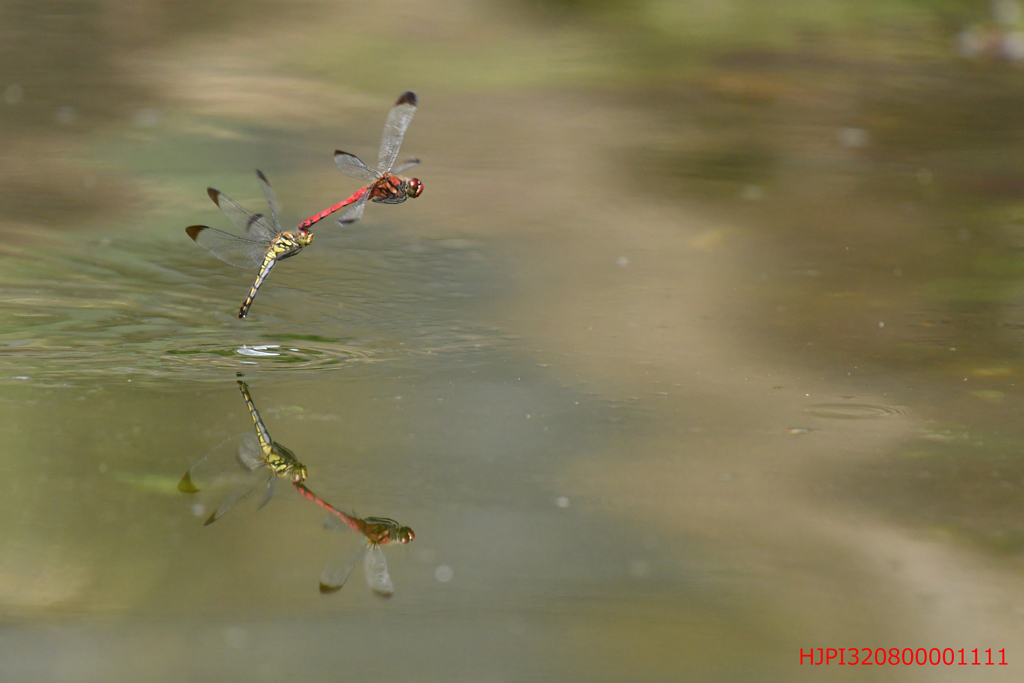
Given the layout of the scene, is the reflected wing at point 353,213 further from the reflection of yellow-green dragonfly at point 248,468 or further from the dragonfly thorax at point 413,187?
the reflection of yellow-green dragonfly at point 248,468

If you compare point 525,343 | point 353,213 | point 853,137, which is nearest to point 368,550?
point 353,213

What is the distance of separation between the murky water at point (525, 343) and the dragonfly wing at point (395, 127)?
0.50 metres

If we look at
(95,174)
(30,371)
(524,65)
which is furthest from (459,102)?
(30,371)

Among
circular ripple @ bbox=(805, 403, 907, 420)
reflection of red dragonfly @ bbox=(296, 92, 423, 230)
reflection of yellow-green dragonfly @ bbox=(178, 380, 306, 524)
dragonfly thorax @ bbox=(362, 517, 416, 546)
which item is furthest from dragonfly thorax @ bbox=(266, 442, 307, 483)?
circular ripple @ bbox=(805, 403, 907, 420)

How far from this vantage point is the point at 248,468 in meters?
2.10

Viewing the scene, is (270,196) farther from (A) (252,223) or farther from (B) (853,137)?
(B) (853,137)

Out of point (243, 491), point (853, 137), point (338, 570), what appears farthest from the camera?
point (853, 137)

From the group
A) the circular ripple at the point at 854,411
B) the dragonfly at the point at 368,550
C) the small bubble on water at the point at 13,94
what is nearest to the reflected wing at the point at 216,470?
the dragonfly at the point at 368,550

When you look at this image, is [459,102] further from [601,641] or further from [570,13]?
[601,641]

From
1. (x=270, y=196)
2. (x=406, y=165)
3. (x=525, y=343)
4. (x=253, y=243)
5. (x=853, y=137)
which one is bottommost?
(x=525, y=343)

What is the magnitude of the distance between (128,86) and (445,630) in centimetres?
352

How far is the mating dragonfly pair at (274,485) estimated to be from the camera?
6.04 feet

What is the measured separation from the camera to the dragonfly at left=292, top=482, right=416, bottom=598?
181cm

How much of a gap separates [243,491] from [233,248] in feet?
3.09
